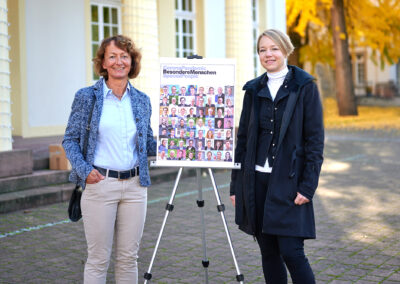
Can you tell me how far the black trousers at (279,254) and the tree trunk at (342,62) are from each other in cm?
2220

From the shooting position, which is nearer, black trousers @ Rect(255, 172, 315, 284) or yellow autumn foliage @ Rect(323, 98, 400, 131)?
black trousers @ Rect(255, 172, 315, 284)

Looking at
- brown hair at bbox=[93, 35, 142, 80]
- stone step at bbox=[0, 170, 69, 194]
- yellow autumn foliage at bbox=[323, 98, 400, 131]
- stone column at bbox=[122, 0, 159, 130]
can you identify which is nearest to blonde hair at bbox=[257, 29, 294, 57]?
brown hair at bbox=[93, 35, 142, 80]

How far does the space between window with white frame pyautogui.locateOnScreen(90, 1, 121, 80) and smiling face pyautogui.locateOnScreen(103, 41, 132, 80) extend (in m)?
10.4

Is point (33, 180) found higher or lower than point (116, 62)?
lower

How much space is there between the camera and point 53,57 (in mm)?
13352

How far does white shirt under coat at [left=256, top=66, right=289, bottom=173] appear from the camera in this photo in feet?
13.3

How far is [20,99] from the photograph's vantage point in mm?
12766

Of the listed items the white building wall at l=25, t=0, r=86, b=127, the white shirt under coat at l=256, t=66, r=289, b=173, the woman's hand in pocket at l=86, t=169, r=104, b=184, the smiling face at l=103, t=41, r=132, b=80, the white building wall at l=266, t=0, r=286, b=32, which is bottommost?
the woman's hand in pocket at l=86, t=169, r=104, b=184

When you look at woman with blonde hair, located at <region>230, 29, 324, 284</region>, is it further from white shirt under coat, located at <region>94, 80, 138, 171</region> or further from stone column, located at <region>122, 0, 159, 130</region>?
stone column, located at <region>122, 0, 159, 130</region>

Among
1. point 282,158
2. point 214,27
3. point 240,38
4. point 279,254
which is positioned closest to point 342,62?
point 240,38

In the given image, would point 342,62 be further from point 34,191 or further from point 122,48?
point 122,48

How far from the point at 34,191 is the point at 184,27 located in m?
8.40

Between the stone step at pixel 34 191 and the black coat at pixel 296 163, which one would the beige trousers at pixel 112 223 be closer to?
the black coat at pixel 296 163

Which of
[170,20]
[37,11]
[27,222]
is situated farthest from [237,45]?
[27,222]
